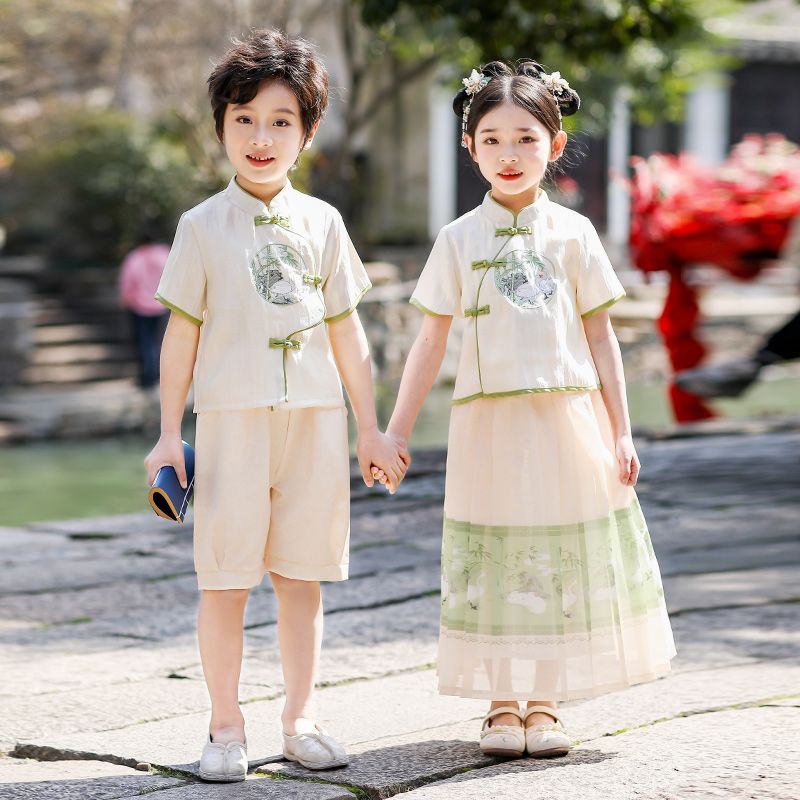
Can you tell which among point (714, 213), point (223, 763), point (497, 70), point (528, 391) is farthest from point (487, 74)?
point (714, 213)

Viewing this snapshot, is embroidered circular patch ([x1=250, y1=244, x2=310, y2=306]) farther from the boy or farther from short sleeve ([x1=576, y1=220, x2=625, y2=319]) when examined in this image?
short sleeve ([x1=576, y1=220, x2=625, y2=319])

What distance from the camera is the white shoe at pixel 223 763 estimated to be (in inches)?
113

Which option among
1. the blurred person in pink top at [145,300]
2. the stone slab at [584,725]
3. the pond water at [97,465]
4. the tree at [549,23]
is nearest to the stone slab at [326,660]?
the stone slab at [584,725]

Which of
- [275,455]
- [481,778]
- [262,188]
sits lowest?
[481,778]

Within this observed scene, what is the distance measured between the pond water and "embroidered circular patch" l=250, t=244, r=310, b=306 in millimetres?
4763

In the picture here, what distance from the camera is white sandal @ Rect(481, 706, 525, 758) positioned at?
9.91ft

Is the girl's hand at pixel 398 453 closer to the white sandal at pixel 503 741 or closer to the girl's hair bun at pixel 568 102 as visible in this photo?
the white sandal at pixel 503 741

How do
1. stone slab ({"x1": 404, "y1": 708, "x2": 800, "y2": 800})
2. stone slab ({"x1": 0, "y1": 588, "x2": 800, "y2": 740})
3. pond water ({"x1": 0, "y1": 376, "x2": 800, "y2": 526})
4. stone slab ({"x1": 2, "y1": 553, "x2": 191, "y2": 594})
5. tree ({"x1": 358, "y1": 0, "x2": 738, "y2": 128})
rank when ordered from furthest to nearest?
pond water ({"x1": 0, "y1": 376, "x2": 800, "y2": 526})
tree ({"x1": 358, "y1": 0, "x2": 738, "y2": 128})
stone slab ({"x1": 2, "y1": 553, "x2": 191, "y2": 594})
stone slab ({"x1": 0, "y1": 588, "x2": 800, "y2": 740})
stone slab ({"x1": 404, "y1": 708, "x2": 800, "y2": 800})

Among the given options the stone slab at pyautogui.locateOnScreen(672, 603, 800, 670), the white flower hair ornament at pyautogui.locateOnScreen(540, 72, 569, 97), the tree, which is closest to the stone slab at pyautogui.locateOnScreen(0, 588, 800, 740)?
the stone slab at pyautogui.locateOnScreen(672, 603, 800, 670)

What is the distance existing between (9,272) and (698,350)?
7842 millimetres

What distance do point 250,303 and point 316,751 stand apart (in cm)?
91

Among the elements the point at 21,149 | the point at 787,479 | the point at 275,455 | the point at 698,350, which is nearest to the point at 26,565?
the point at 275,455

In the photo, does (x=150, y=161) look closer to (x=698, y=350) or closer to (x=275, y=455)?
(x=698, y=350)

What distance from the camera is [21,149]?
15680 millimetres
